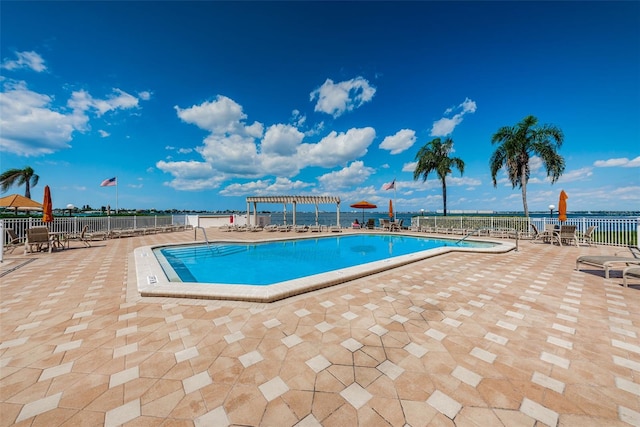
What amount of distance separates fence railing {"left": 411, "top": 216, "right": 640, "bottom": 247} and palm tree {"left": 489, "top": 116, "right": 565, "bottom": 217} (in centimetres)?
320

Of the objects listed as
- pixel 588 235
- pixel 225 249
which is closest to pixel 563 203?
pixel 588 235

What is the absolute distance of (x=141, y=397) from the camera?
1.88 meters

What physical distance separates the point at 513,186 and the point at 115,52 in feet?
90.9

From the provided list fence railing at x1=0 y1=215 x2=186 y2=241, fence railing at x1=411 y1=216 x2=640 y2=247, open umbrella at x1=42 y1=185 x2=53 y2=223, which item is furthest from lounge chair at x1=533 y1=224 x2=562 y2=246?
fence railing at x1=0 y1=215 x2=186 y2=241

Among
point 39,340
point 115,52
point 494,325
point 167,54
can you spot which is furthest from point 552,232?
point 115,52

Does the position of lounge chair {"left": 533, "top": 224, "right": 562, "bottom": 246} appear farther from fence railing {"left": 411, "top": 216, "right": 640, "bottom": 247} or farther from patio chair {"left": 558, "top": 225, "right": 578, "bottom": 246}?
fence railing {"left": 411, "top": 216, "right": 640, "bottom": 247}

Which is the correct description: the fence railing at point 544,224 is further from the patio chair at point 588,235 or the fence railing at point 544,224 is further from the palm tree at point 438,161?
the palm tree at point 438,161

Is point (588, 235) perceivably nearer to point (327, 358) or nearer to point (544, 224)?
point (544, 224)

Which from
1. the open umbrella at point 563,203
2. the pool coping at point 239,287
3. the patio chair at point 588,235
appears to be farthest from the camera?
the open umbrella at point 563,203

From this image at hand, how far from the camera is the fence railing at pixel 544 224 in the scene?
10195 mm

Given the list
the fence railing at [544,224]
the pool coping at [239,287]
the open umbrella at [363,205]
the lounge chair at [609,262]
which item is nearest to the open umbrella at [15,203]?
the pool coping at [239,287]

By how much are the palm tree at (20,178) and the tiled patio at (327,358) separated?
27525 millimetres

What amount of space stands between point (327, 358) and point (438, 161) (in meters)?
22.3

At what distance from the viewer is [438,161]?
2066 centimetres
